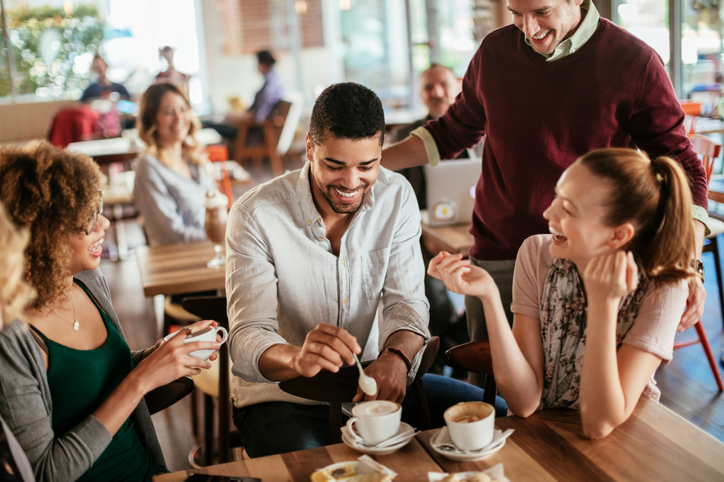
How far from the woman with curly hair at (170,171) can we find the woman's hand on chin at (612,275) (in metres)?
2.31

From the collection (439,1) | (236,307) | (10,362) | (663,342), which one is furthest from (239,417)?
(439,1)

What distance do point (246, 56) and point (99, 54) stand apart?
81.3 inches

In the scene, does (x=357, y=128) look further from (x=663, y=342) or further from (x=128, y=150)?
(x=128, y=150)

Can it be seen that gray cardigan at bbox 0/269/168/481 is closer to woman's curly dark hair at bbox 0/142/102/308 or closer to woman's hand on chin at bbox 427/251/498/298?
woman's curly dark hair at bbox 0/142/102/308

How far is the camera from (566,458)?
117 centimetres

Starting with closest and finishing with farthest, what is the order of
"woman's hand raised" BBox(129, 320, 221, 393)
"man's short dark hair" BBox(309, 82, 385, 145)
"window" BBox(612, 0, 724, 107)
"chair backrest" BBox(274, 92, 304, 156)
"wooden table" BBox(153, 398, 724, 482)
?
1. "wooden table" BBox(153, 398, 724, 482)
2. "woman's hand raised" BBox(129, 320, 221, 393)
3. "man's short dark hair" BBox(309, 82, 385, 145)
4. "window" BBox(612, 0, 724, 107)
5. "chair backrest" BBox(274, 92, 304, 156)

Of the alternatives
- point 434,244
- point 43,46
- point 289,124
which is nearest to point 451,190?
point 434,244

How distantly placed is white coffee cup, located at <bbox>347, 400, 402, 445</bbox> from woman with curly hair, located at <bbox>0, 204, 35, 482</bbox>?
21.0 inches

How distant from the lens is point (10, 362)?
1231mm

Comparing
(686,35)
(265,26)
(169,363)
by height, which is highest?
(265,26)

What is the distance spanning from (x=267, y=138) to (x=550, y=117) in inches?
279

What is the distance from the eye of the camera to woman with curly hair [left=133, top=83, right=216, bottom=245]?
3148mm

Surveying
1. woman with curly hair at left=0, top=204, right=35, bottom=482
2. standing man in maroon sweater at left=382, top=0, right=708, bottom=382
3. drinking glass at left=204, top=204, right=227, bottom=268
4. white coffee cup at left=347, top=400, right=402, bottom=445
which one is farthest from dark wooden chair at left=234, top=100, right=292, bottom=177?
woman with curly hair at left=0, top=204, right=35, bottom=482

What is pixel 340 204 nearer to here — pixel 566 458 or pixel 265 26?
pixel 566 458
